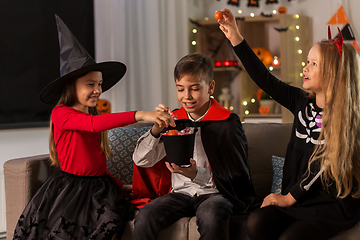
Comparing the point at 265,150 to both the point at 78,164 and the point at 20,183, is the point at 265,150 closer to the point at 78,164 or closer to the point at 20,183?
the point at 78,164

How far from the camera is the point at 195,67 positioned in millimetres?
1748

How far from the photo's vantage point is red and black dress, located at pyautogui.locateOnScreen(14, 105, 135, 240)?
1578 mm

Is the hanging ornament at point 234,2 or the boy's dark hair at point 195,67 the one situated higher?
the hanging ornament at point 234,2

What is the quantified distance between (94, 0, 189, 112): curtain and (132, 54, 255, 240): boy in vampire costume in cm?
177

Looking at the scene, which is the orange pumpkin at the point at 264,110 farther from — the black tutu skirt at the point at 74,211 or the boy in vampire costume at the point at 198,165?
the black tutu skirt at the point at 74,211

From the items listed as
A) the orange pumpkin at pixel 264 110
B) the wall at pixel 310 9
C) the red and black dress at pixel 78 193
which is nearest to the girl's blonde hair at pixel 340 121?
the red and black dress at pixel 78 193

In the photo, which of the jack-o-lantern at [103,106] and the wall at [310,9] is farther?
the wall at [310,9]

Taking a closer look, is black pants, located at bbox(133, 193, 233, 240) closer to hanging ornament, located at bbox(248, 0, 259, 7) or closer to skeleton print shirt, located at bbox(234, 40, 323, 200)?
skeleton print shirt, located at bbox(234, 40, 323, 200)

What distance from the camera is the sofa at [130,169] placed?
1.61m

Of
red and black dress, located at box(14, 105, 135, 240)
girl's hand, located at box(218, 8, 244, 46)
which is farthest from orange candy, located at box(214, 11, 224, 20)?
red and black dress, located at box(14, 105, 135, 240)

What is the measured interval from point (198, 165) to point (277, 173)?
515mm

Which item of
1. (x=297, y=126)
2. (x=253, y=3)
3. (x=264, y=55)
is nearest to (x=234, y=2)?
(x=253, y=3)

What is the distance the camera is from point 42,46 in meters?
3.02

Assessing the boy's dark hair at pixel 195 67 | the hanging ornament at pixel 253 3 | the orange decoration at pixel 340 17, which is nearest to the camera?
the boy's dark hair at pixel 195 67
